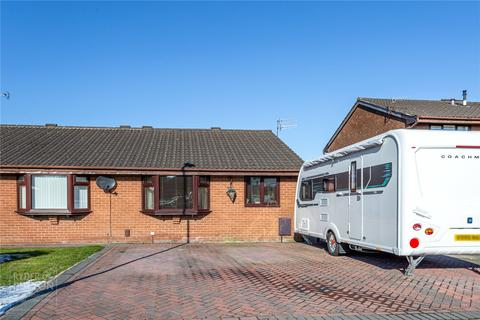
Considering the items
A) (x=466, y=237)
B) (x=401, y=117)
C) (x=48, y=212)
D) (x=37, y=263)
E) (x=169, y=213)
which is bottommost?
(x=37, y=263)

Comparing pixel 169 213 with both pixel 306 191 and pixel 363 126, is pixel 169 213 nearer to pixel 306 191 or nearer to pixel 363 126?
pixel 306 191

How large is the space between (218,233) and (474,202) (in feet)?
29.0

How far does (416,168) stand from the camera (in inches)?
310

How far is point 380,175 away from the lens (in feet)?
28.4

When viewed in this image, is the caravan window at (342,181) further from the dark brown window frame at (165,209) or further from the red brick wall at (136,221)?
the dark brown window frame at (165,209)

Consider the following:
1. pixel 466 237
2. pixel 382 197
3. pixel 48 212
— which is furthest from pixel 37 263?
pixel 466 237

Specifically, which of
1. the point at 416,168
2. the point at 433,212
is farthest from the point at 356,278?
the point at 416,168

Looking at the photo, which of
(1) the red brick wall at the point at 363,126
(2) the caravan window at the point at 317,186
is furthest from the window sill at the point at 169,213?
(1) the red brick wall at the point at 363,126

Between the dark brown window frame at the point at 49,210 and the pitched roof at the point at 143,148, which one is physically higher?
the pitched roof at the point at 143,148

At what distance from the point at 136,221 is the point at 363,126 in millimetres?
18680

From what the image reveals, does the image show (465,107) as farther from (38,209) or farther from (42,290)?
(42,290)

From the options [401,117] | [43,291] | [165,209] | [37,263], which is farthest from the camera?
[401,117]

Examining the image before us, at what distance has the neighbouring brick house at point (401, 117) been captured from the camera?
21688 mm

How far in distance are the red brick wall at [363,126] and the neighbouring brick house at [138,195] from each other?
1081cm
